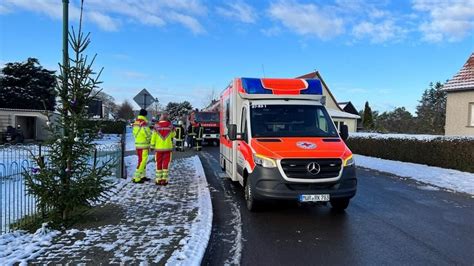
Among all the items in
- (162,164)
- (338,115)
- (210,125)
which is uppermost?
(338,115)

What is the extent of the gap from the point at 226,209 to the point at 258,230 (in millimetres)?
1815

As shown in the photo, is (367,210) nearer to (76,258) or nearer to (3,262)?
(76,258)

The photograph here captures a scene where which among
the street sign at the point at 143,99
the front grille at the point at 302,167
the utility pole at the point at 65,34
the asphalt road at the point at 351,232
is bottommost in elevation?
the asphalt road at the point at 351,232

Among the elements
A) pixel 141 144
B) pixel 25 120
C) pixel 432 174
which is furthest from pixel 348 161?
pixel 25 120

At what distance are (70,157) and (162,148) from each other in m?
4.66

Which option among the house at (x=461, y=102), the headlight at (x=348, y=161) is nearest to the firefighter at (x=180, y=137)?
the house at (x=461, y=102)

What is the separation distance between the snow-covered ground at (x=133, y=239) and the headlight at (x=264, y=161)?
1319 mm

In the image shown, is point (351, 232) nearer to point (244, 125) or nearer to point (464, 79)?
point (244, 125)

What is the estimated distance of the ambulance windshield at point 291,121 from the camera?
8.75 metres

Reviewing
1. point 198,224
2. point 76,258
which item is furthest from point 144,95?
point 76,258

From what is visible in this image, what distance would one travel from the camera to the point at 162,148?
1145cm

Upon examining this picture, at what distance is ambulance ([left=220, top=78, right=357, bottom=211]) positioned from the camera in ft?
24.8

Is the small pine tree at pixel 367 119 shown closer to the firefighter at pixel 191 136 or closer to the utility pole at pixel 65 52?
the firefighter at pixel 191 136

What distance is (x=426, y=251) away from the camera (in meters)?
6.00
